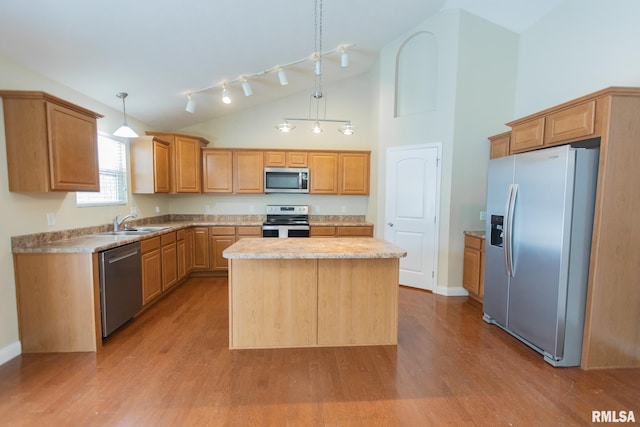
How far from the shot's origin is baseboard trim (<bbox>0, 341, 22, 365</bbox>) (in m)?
2.34

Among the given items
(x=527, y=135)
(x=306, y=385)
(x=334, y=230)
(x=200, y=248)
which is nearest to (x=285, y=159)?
(x=334, y=230)

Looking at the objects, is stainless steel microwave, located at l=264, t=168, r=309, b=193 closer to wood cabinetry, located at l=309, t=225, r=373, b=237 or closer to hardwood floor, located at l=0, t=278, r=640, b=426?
wood cabinetry, located at l=309, t=225, r=373, b=237

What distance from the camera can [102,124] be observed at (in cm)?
352

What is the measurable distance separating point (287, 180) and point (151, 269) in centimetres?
250

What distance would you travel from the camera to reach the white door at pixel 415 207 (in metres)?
4.12

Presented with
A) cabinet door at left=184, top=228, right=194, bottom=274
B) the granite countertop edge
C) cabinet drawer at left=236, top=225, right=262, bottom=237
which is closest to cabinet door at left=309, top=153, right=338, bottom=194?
cabinet drawer at left=236, top=225, right=262, bottom=237

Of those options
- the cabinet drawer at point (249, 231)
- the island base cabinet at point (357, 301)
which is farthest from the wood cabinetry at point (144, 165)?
the island base cabinet at point (357, 301)

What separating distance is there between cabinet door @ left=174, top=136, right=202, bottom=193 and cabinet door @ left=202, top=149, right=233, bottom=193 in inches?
4.5

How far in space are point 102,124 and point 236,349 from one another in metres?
3.13

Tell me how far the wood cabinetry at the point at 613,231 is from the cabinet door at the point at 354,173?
3.06 metres

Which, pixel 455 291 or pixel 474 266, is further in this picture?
pixel 455 291

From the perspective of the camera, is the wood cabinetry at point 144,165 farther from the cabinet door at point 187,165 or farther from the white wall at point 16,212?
the white wall at point 16,212

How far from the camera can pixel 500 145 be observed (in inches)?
142

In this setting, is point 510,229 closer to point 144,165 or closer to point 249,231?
point 249,231
